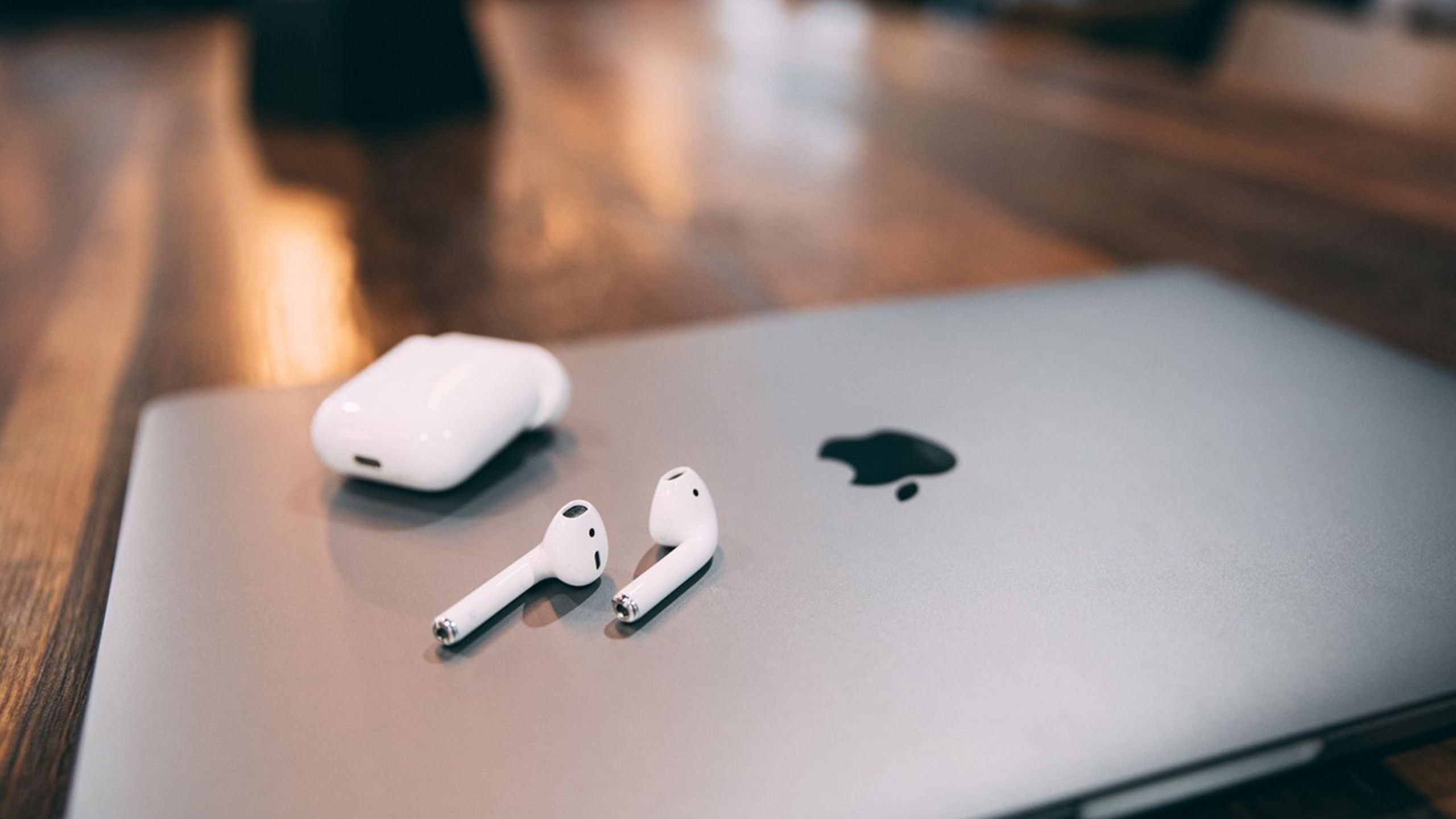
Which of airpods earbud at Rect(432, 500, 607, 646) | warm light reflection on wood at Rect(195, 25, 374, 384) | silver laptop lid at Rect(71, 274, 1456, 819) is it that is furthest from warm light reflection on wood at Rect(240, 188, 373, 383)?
airpods earbud at Rect(432, 500, 607, 646)

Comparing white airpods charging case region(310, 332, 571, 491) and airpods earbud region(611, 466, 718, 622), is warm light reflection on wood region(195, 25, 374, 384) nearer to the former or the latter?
white airpods charging case region(310, 332, 571, 491)

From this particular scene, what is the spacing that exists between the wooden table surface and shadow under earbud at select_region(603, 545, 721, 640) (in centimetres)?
20

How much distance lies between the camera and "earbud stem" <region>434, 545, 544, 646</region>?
1.10 ft

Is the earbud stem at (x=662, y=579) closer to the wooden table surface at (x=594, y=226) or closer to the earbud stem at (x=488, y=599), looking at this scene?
the earbud stem at (x=488, y=599)

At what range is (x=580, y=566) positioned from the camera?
365 mm

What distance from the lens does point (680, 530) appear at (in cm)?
39

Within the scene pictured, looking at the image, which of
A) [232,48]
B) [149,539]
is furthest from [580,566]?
[232,48]

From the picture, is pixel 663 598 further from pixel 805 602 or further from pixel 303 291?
pixel 303 291

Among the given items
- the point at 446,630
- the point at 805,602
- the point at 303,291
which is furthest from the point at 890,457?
the point at 303,291

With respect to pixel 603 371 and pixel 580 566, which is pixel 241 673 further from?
pixel 603 371

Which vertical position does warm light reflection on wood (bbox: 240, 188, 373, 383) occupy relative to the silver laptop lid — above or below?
below

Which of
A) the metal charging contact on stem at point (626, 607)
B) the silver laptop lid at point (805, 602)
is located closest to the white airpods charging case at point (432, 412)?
the silver laptop lid at point (805, 602)

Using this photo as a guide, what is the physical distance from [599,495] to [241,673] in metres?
0.16

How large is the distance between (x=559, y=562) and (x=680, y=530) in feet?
0.17
